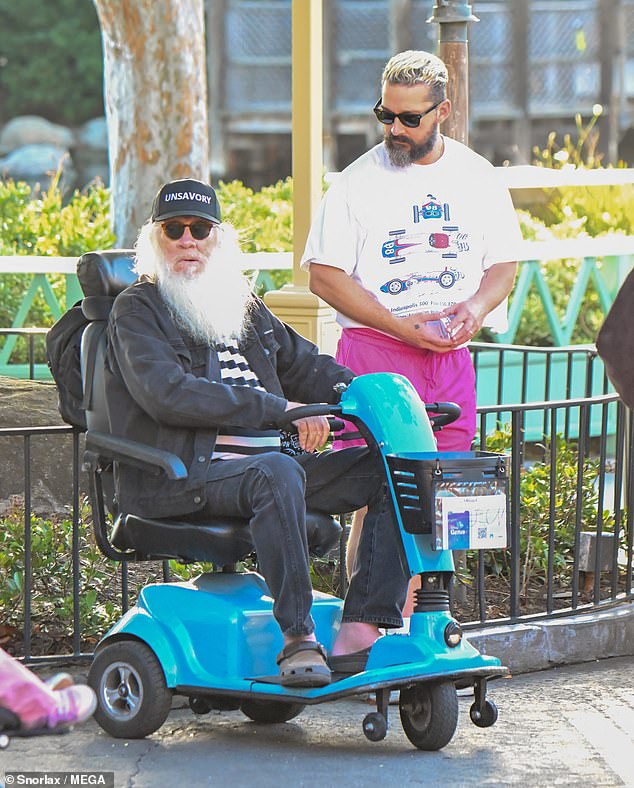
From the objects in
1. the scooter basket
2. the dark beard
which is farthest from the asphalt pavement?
the dark beard

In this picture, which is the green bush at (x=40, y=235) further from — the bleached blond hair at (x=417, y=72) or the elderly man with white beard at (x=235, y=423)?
the elderly man with white beard at (x=235, y=423)

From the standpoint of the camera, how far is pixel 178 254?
16.4 ft

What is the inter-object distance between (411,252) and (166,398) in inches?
45.1

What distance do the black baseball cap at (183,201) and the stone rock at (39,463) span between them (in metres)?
2.14

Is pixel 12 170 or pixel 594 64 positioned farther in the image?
pixel 12 170

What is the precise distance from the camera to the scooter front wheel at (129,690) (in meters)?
4.71

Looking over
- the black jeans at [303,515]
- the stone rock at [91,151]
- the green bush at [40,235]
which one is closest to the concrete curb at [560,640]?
the black jeans at [303,515]

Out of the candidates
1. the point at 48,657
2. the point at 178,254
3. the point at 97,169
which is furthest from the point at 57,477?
the point at 97,169

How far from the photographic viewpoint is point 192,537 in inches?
185

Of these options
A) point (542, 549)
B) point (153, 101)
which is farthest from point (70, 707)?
point (153, 101)

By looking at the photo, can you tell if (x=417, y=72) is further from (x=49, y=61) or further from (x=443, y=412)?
(x=49, y=61)

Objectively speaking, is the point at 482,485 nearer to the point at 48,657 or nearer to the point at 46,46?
the point at 48,657

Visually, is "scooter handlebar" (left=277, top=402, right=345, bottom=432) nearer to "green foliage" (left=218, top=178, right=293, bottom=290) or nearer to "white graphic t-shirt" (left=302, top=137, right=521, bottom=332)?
"white graphic t-shirt" (left=302, top=137, right=521, bottom=332)

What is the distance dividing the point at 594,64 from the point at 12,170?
9745mm
